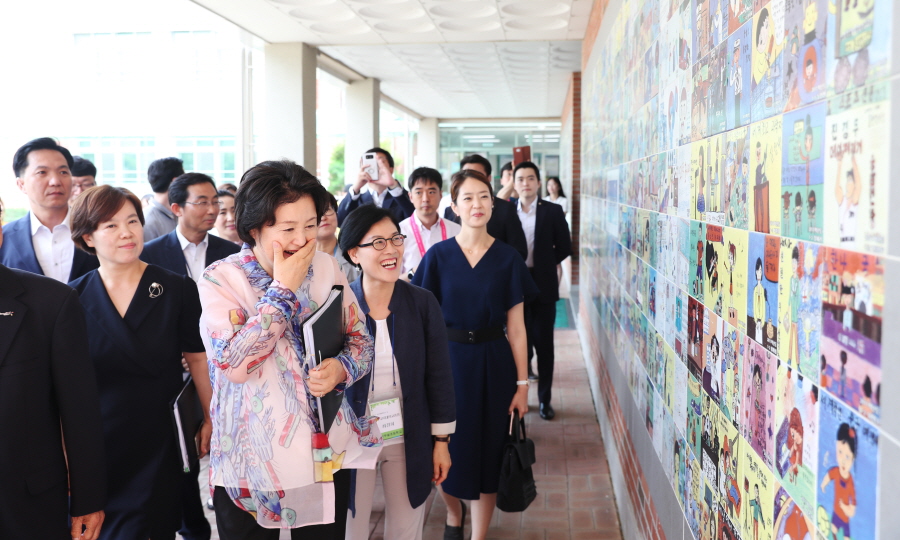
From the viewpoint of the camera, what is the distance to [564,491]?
4289 mm

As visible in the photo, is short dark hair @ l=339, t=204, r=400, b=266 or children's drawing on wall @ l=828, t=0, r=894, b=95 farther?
short dark hair @ l=339, t=204, r=400, b=266

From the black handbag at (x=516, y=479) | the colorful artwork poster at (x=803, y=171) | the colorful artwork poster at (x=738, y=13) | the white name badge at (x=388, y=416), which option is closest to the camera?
the colorful artwork poster at (x=803, y=171)

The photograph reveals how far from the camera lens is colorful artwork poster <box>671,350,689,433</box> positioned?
2219 millimetres

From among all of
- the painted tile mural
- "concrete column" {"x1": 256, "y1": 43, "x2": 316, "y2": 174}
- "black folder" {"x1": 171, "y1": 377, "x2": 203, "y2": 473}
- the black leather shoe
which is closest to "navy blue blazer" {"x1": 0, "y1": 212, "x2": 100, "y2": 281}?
"black folder" {"x1": 171, "y1": 377, "x2": 203, "y2": 473}

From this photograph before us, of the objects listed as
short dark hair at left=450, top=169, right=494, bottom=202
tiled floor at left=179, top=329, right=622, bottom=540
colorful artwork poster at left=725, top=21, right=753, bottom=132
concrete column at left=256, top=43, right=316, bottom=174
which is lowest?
tiled floor at left=179, top=329, right=622, bottom=540

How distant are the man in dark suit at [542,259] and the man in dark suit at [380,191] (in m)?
1.02

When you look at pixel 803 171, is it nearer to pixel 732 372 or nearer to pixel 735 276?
pixel 735 276

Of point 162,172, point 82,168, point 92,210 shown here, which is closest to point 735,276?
point 92,210

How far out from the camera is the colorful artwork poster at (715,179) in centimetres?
173

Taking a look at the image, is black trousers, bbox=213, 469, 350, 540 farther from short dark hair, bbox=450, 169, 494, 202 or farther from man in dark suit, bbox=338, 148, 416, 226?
man in dark suit, bbox=338, 148, 416, 226

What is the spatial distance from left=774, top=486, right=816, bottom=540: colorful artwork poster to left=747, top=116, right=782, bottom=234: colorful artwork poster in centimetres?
48

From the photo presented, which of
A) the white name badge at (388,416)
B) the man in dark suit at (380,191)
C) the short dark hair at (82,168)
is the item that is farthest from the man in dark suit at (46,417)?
the man in dark suit at (380,191)

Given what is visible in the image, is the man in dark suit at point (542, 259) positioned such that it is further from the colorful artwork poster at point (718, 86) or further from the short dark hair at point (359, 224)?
the colorful artwork poster at point (718, 86)

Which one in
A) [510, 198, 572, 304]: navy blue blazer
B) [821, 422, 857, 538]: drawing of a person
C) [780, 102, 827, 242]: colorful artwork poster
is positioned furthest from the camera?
[510, 198, 572, 304]: navy blue blazer
